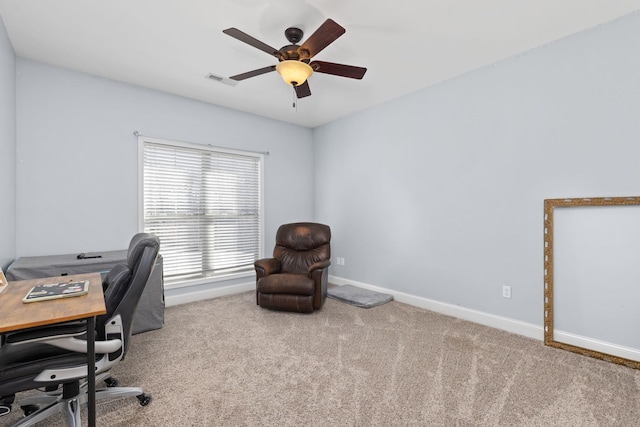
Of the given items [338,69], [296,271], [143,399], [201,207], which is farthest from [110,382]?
[338,69]

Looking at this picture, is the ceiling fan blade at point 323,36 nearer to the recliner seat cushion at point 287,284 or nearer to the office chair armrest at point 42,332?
the office chair armrest at point 42,332

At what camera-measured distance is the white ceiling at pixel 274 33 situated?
225 centimetres

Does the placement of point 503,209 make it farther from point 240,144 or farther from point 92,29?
point 92,29

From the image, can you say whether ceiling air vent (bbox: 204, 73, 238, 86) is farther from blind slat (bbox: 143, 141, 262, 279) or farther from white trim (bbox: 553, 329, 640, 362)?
white trim (bbox: 553, 329, 640, 362)

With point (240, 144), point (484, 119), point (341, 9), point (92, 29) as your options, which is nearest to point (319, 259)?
point (240, 144)

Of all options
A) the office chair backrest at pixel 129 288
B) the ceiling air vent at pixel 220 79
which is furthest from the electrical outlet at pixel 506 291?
the ceiling air vent at pixel 220 79

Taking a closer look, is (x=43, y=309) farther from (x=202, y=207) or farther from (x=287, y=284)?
(x=202, y=207)

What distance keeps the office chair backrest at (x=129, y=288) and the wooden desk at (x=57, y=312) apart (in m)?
0.09

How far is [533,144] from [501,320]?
1.72 m

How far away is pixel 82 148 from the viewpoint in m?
3.27

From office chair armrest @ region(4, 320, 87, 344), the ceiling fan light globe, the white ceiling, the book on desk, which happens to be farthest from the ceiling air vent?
office chair armrest @ region(4, 320, 87, 344)

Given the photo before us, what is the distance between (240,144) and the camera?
4488 mm

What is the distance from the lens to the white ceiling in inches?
88.4

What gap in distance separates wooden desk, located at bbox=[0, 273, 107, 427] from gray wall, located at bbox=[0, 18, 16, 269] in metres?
1.20
